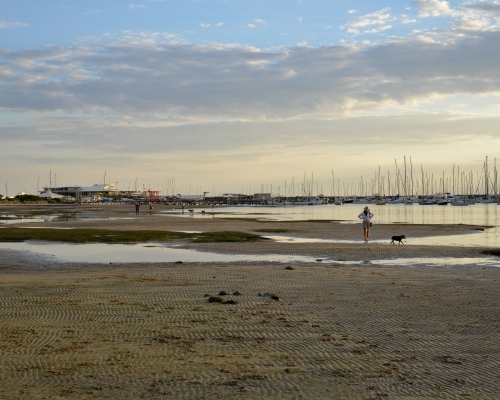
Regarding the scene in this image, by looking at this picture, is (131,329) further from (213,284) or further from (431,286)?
(431,286)

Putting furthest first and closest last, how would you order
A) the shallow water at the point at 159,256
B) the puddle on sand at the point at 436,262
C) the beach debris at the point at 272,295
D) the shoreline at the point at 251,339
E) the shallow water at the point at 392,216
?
the shallow water at the point at 392,216
the shallow water at the point at 159,256
the puddle on sand at the point at 436,262
the beach debris at the point at 272,295
the shoreline at the point at 251,339

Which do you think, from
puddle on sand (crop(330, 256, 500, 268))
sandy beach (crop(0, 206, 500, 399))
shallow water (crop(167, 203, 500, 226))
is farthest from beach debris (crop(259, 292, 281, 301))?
shallow water (crop(167, 203, 500, 226))

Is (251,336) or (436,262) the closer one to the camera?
(251,336)

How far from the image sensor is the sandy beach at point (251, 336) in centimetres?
853

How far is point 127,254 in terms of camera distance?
1202 inches

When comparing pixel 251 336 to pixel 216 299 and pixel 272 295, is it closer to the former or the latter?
pixel 216 299

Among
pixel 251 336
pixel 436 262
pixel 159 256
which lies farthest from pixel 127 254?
pixel 251 336

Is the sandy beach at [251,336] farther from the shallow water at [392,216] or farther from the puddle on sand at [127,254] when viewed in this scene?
the shallow water at [392,216]

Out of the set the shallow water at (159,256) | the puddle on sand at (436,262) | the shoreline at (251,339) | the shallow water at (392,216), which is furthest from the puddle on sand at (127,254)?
the shallow water at (392,216)

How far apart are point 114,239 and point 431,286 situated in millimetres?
26144

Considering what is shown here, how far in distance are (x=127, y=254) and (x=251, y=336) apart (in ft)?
65.7

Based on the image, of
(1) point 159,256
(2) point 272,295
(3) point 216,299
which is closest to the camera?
(3) point 216,299

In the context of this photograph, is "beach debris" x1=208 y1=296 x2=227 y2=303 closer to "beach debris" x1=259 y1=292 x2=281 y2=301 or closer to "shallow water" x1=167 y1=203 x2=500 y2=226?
"beach debris" x1=259 y1=292 x2=281 y2=301

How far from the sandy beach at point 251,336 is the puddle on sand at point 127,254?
273 inches
